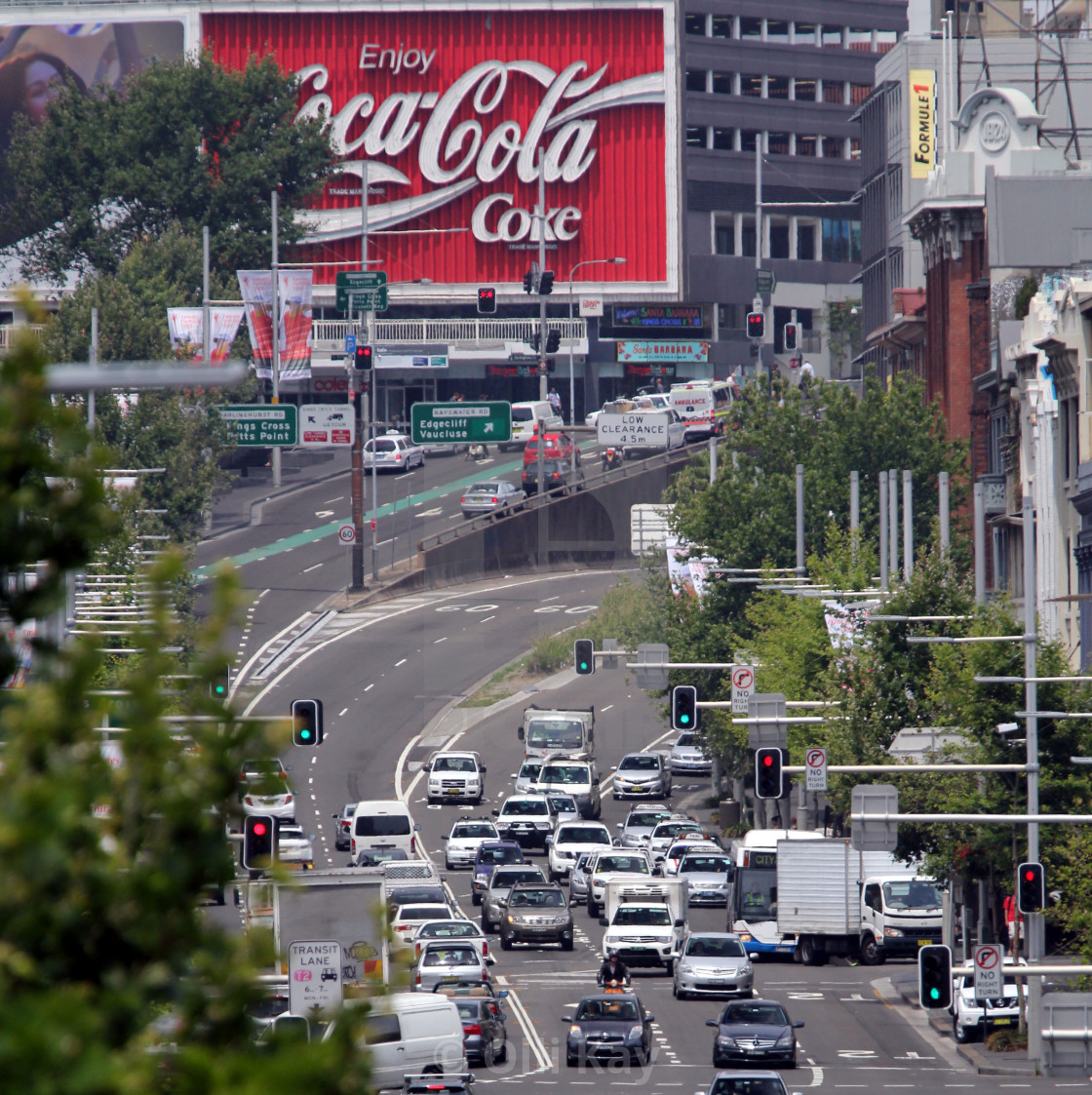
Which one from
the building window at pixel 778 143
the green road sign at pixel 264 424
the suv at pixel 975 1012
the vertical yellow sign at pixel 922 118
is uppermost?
the building window at pixel 778 143

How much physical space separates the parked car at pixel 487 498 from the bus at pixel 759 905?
48.6m

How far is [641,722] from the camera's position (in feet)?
302

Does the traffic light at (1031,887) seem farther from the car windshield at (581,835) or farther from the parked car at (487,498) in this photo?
the parked car at (487,498)

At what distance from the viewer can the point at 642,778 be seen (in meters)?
79.8

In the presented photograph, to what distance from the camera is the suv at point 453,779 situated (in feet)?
247

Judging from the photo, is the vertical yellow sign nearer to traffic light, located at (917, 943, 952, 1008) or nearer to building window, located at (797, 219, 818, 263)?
building window, located at (797, 219, 818, 263)

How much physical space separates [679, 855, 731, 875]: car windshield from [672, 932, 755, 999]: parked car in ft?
45.7

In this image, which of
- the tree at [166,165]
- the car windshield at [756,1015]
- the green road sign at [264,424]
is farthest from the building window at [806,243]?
the car windshield at [756,1015]

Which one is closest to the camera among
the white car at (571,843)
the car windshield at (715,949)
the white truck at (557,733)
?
the car windshield at (715,949)

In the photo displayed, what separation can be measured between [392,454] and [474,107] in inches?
1138

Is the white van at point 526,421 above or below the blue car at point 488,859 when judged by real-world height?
above

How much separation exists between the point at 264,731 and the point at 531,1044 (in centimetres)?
3363

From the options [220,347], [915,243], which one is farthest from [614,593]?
[915,243]

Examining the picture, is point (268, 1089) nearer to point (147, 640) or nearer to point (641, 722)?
point (147, 640)
